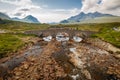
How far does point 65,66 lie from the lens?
48938mm

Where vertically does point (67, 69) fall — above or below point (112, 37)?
above

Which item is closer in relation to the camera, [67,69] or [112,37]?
[67,69]

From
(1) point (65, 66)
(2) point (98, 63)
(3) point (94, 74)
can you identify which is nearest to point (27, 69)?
(1) point (65, 66)

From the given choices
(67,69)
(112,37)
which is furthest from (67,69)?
(112,37)

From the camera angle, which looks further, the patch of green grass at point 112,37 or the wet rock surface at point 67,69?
the patch of green grass at point 112,37

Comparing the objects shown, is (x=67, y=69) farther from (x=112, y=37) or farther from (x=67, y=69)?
(x=112, y=37)

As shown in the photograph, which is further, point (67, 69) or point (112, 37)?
point (112, 37)

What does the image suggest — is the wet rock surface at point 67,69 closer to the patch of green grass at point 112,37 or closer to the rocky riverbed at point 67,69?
the rocky riverbed at point 67,69

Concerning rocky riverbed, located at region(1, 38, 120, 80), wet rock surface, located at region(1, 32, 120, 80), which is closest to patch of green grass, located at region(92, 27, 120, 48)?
rocky riverbed, located at region(1, 38, 120, 80)

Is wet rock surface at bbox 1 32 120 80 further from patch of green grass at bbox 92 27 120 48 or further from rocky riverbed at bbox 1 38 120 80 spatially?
patch of green grass at bbox 92 27 120 48

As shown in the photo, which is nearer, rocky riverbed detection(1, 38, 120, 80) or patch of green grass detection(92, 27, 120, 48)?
rocky riverbed detection(1, 38, 120, 80)

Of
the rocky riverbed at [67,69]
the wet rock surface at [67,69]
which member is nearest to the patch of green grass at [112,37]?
the rocky riverbed at [67,69]

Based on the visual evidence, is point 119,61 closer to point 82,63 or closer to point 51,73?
point 82,63

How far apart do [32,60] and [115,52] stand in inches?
1368
